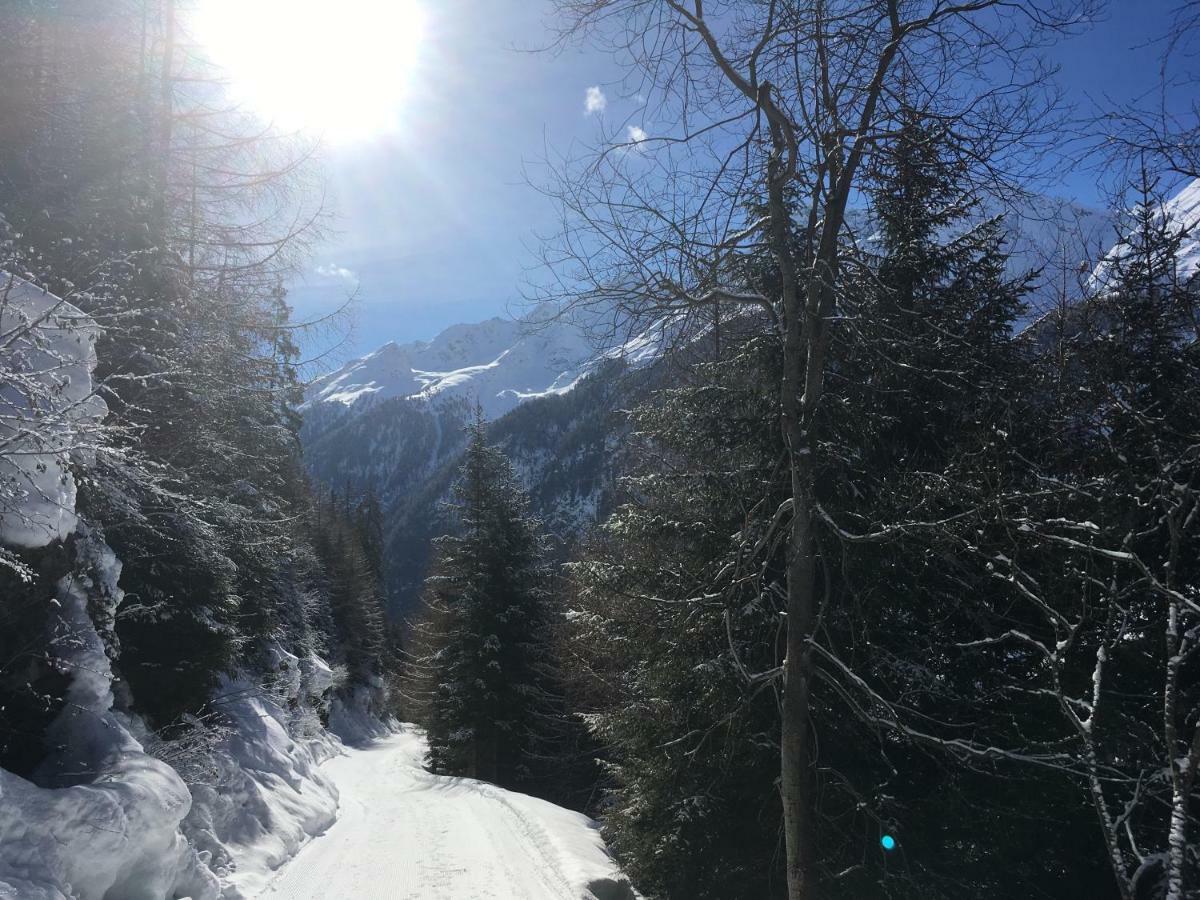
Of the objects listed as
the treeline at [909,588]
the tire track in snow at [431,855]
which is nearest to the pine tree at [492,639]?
the tire track in snow at [431,855]

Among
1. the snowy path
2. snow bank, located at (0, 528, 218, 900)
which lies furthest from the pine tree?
snow bank, located at (0, 528, 218, 900)

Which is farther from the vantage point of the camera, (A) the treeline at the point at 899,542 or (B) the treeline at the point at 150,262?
(B) the treeline at the point at 150,262

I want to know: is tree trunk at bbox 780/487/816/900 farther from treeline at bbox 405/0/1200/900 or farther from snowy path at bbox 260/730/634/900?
snowy path at bbox 260/730/634/900

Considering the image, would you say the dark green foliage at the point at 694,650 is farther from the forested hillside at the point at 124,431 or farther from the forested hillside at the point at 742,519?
the forested hillside at the point at 124,431

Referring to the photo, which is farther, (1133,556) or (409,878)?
(409,878)

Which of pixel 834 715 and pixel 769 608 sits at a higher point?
pixel 769 608

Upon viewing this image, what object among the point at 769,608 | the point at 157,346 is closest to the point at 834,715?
the point at 769,608

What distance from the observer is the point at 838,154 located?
14.2ft

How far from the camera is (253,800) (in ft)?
32.6

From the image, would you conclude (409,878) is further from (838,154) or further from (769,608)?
(838,154)

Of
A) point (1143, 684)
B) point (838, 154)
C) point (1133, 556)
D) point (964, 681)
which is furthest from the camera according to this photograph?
point (964, 681)

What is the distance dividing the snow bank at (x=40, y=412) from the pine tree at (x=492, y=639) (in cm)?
1396

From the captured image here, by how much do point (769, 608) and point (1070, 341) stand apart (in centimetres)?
382

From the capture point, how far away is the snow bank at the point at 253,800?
8.01 meters
